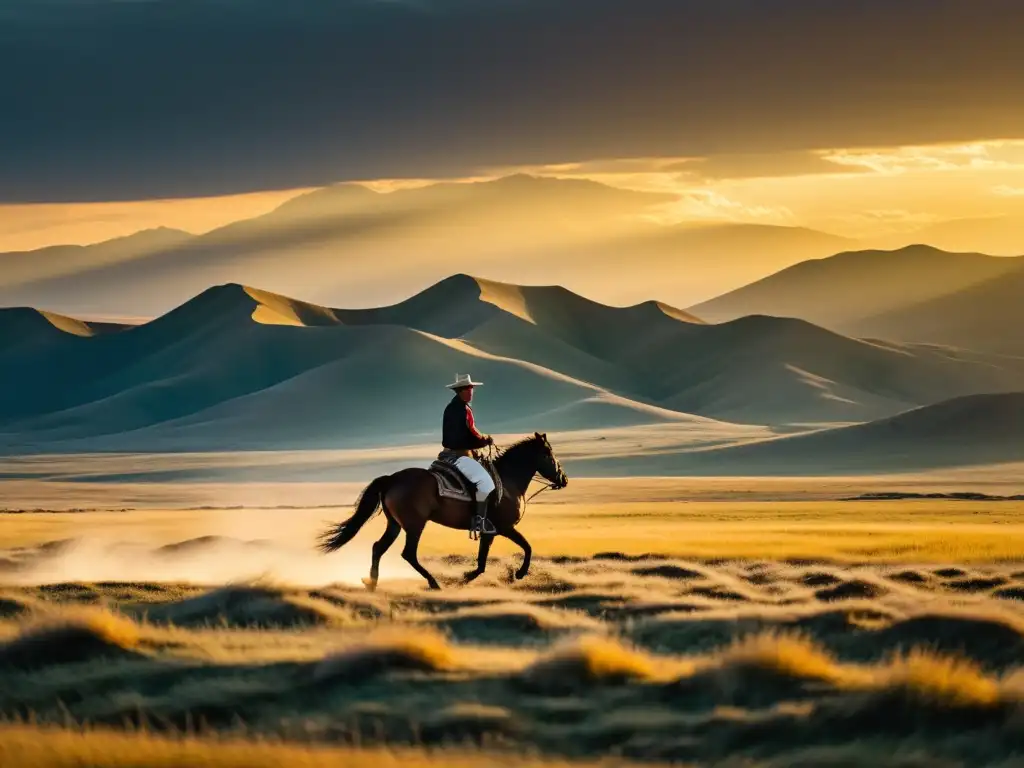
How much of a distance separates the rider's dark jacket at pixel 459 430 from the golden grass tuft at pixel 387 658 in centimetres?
900

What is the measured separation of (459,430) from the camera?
26.7 metres

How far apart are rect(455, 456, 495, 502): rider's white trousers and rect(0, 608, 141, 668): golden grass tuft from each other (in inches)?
341

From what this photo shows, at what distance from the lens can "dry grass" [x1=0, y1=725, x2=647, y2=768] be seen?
11.5 m

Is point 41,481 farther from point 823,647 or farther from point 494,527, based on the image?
point 823,647

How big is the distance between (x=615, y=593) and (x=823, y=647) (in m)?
7.12

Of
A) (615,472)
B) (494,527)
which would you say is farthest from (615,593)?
(615,472)

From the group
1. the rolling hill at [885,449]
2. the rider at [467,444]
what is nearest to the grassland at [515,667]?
the rider at [467,444]

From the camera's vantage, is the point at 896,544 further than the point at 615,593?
Yes

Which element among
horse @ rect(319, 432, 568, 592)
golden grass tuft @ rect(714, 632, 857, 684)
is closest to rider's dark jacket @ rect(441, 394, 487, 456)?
horse @ rect(319, 432, 568, 592)

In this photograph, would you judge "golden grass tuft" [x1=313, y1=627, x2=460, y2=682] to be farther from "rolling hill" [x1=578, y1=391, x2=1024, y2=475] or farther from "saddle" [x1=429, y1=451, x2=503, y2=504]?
"rolling hill" [x1=578, y1=391, x2=1024, y2=475]

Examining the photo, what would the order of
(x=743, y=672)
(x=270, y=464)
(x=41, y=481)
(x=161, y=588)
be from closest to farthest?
(x=743, y=672) < (x=161, y=588) < (x=41, y=481) < (x=270, y=464)

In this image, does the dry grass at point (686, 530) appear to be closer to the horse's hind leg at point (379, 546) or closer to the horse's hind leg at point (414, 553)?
the horse's hind leg at point (379, 546)

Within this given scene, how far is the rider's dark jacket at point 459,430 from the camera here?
87.0 feet

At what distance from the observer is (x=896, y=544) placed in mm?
43031
